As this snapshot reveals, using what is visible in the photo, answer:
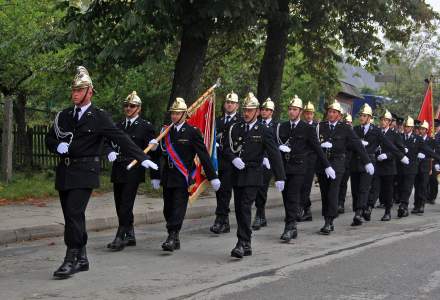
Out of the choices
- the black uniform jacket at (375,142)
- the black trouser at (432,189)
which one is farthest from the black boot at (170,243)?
the black trouser at (432,189)

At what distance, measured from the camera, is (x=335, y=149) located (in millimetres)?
11125

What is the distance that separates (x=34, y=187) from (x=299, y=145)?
626 cm

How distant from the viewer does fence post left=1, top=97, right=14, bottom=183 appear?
45.0ft

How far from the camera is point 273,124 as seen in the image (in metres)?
10.6

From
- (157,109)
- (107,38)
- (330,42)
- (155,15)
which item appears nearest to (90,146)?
(155,15)

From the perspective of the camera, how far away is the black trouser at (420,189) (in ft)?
46.9

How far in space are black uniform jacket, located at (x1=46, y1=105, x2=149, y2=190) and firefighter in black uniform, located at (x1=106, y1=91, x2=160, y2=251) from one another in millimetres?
1320

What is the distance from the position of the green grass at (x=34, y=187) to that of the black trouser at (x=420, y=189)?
5.47 m

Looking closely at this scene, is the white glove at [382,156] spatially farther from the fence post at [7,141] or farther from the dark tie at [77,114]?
the dark tie at [77,114]

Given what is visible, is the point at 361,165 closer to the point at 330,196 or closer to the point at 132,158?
the point at 330,196

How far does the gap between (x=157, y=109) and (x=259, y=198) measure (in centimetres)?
958

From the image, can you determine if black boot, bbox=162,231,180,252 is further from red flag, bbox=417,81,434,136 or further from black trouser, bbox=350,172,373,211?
red flag, bbox=417,81,434,136

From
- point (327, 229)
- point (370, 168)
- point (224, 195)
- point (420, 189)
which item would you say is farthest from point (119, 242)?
point (420, 189)

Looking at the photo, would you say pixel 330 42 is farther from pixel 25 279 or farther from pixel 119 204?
pixel 25 279
